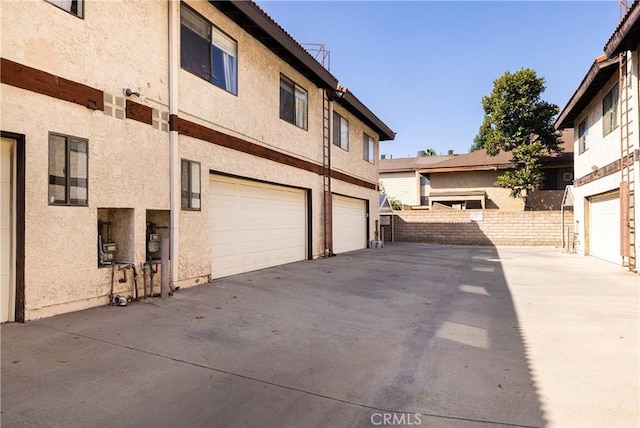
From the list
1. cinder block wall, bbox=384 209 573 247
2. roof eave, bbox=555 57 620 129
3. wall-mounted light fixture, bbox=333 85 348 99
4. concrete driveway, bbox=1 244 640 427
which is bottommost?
concrete driveway, bbox=1 244 640 427

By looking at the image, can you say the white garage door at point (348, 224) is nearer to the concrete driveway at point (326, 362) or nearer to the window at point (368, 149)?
the window at point (368, 149)

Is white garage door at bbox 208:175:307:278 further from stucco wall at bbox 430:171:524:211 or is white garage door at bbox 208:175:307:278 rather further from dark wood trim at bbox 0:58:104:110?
stucco wall at bbox 430:171:524:211

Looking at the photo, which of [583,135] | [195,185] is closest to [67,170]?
[195,185]

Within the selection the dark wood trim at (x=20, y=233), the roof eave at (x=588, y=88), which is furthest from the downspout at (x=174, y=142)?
the roof eave at (x=588, y=88)

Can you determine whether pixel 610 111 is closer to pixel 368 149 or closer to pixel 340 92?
pixel 340 92

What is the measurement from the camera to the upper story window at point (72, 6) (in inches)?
220

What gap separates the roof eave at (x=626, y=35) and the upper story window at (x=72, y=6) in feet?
36.4

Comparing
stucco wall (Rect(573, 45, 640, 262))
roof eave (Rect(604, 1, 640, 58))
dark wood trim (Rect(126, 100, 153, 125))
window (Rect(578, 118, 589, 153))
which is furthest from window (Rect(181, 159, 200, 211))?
window (Rect(578, 118, 589, 153))

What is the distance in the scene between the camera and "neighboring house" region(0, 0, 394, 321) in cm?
516

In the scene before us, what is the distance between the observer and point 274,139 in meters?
10.9

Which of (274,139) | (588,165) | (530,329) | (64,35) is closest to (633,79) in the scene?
(588,165)

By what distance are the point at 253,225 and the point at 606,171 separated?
11830 mm

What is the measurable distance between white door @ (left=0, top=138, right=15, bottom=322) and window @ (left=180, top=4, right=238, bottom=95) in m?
3.68

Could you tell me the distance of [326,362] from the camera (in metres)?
4.14
